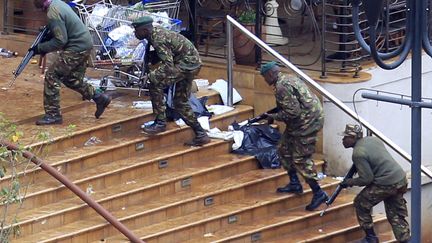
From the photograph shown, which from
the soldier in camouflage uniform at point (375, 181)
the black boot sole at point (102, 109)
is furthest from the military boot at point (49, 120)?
the soldier in camouflage uniform at point (375, 181)

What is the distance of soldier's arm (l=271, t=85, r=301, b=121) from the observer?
12523 mm

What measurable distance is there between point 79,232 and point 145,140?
1.94 meters

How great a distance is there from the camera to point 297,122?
41.7 ft

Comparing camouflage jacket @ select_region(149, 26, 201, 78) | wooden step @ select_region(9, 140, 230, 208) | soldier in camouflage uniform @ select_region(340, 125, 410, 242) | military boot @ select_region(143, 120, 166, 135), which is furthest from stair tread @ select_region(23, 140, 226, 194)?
soldier in camouflage uniform @ select_region(340, 125, 410, 242)

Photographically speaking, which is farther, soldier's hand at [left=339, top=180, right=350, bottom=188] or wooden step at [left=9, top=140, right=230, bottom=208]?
soldier's hand at [left=339, top=180, right=350, bottom=188]

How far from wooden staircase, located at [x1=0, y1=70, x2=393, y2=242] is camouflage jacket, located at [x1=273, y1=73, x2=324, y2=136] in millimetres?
849

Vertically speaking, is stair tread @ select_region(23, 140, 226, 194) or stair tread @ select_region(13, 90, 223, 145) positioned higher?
stair tread @ select_region(13, 90, 223, 145)

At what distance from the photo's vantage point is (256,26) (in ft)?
47.6

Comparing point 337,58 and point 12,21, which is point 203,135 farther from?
point 12,21

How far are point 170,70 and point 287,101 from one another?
133 centimetres

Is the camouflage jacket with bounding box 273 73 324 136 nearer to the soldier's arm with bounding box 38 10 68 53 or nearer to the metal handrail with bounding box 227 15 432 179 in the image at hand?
the metal handrail with bounding box 227 15 432 179

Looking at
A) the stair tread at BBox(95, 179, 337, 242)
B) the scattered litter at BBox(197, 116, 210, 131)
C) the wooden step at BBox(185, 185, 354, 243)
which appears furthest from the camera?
the scattered litter at BBox(197, 116, 210, 131)

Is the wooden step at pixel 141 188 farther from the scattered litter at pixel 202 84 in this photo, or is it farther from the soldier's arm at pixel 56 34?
the soldier's arm at pixel 56 34

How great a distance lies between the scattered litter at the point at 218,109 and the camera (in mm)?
14242
